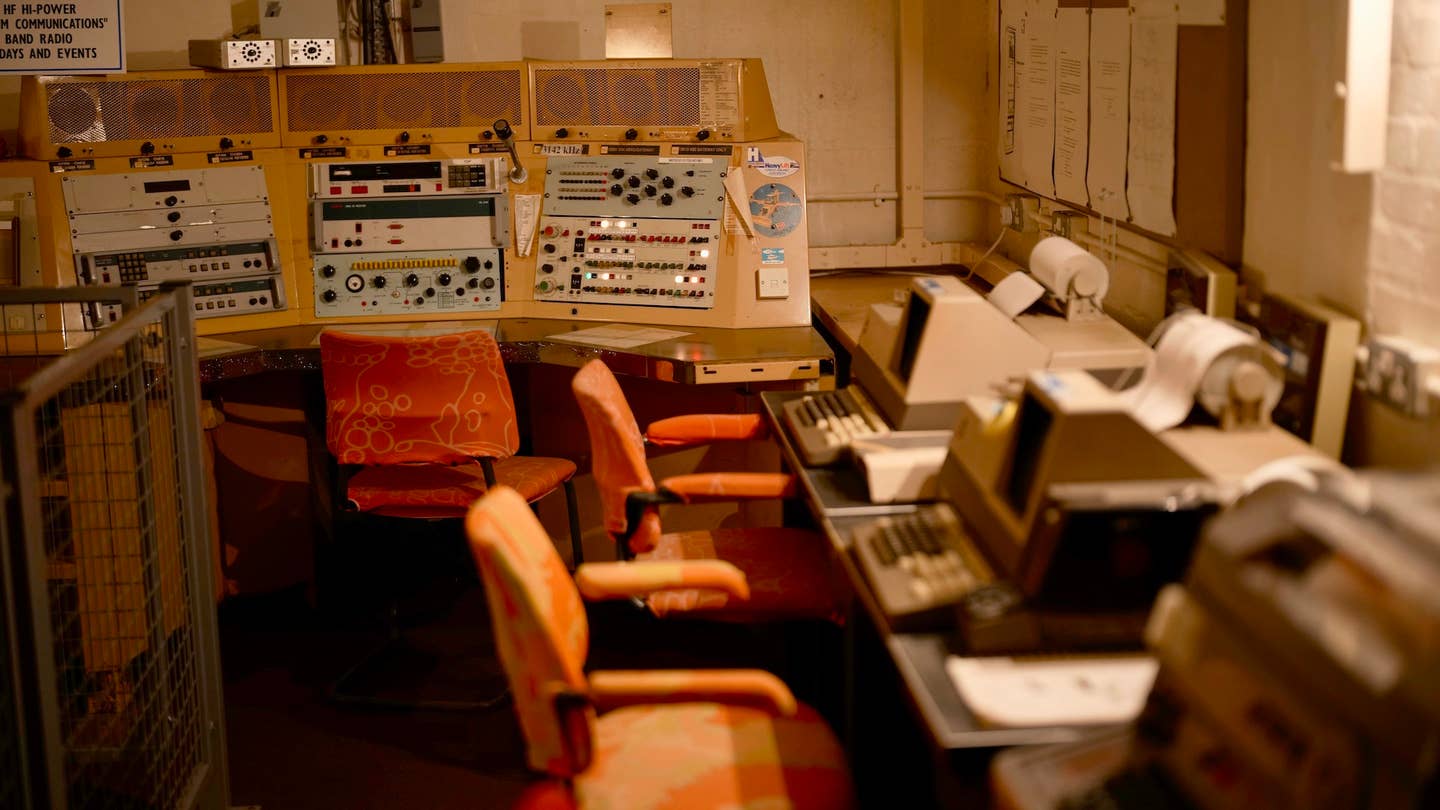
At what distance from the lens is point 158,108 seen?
13.9 ft

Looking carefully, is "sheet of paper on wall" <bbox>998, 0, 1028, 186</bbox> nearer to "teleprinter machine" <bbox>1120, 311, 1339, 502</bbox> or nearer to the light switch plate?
the light switch plate

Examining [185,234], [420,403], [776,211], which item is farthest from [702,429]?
[185,234]

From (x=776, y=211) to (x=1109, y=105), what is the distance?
3.57 ft

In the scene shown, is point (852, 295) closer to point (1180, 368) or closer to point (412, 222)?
point (412, 222)

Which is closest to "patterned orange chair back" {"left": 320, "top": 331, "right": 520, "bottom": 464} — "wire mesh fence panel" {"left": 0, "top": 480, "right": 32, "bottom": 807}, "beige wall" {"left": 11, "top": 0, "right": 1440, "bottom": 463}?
"wire mesh fence panel" {"left": 0, "top": 480, "right": 32, "bottom": 807}

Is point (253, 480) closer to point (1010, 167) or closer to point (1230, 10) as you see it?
point (1010, 167)

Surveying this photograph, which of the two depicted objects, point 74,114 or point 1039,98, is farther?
point 1039,98

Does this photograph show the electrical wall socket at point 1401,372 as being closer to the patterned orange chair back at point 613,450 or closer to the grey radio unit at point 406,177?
the patterned orange chair back at point 613,450

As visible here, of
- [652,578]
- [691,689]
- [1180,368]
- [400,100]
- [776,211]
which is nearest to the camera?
[691,689]

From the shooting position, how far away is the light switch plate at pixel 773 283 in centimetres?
416

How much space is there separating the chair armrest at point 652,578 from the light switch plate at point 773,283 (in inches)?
73.1

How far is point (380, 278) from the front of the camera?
169 inches

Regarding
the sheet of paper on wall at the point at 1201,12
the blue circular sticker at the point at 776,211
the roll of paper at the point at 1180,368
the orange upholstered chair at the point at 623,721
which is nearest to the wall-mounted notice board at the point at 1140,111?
the sheet of paper on wall at the point at 1201,12

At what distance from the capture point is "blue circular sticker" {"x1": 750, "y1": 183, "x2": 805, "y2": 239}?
4207mm
